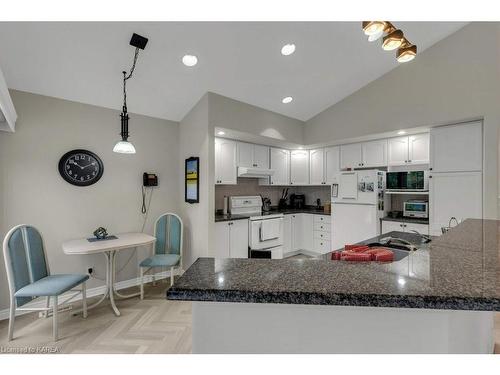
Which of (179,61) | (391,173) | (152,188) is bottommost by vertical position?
(152,188)

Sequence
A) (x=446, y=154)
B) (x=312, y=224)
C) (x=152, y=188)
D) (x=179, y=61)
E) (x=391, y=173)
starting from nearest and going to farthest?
(x=179, y=61) → (x=446, y=154) → (x=152, y=188) → (x=391, y=173) → (x=312, y=224)

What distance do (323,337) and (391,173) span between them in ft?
12.0

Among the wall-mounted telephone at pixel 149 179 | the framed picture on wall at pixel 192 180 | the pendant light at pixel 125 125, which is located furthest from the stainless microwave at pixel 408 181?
the pendant light at pixel 125 125

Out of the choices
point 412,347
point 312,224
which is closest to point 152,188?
point 312,224

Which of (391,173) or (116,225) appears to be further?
(391,173)

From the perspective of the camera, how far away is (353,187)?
3924 mm

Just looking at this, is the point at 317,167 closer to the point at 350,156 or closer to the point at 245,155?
the point at 350,156

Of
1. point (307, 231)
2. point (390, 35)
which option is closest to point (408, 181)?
point (307, 231)

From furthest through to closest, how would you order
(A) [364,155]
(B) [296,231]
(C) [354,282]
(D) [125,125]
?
1. (B) [296,231]
2. (A) [364,155]
3. (D) [125,125]
4. (C) [354,282]

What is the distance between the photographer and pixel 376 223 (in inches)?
144

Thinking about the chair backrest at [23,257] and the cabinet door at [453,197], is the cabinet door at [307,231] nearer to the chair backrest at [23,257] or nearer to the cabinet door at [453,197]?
the cabinet door at [453,197]

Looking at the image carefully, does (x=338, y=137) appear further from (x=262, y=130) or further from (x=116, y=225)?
(x=116, y=225)

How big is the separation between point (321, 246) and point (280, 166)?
1.63m

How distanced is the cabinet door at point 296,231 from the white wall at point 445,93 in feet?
5.71
